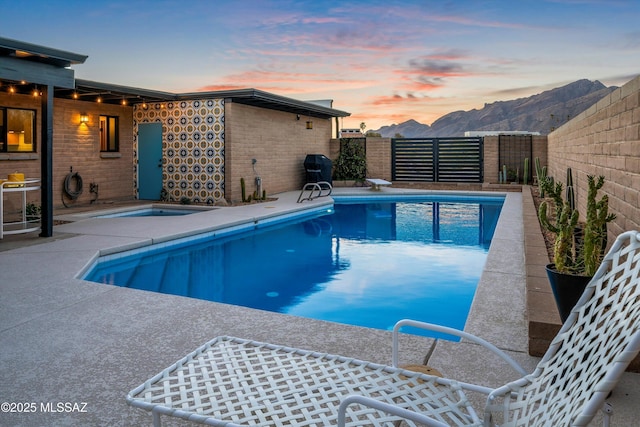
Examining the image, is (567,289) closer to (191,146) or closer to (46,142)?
(46,142)

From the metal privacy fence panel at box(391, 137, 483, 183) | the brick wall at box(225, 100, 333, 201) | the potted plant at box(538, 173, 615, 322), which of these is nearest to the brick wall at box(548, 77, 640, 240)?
the potted plant at box(538, 173, 615, 322)

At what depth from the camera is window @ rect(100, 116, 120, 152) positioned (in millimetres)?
12086

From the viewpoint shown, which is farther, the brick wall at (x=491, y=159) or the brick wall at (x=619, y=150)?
the brick wall at (x=491, y=159)

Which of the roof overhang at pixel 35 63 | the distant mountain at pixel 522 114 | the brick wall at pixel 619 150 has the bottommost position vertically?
the brick wall at pixel 619 150

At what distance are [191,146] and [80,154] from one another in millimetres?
2554

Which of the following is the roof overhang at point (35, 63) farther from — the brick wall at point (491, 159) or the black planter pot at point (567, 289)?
the brick wall at point (491, 159)

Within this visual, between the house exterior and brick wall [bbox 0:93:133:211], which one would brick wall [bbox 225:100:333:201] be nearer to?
the house exterior

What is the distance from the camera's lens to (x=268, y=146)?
13953 millimetres

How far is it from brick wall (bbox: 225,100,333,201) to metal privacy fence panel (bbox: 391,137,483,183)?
9.43 ft

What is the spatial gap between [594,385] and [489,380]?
141cm

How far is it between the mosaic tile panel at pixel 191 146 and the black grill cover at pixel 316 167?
13.3 feet

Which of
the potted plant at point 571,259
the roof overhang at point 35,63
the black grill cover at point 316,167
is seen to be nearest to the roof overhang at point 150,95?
the black grill cover at point 316,167

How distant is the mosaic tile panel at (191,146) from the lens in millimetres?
12047

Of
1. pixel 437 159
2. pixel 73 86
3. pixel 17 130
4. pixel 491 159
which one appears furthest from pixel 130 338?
pixel 437 159
